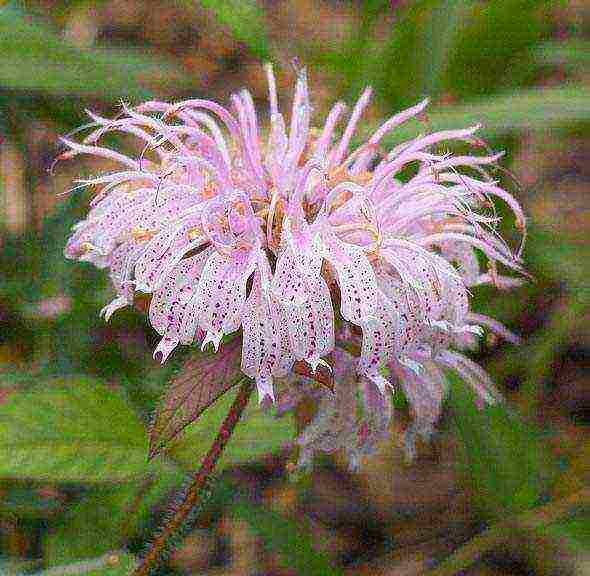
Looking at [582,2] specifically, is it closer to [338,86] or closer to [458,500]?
[338,86]

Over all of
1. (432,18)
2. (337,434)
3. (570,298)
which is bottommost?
(570,298)

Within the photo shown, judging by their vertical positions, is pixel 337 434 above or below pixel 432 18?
below

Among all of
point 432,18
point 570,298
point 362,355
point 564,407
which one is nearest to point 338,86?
point 432,18

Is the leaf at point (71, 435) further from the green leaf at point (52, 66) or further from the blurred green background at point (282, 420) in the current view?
the green leaf at point (52, 66)

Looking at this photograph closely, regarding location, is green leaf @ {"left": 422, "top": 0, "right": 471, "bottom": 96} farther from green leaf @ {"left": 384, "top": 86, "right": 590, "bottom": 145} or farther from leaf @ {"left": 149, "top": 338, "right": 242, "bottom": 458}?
leaf @ {"left": 149, "top": 338, "right": 242, "bottom": 458}

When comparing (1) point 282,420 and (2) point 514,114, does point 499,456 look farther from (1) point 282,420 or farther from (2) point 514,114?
(2) point 514,114

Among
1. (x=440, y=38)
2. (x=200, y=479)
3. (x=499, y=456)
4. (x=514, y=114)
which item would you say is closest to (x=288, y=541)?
(x=499, y=456)
